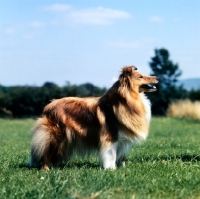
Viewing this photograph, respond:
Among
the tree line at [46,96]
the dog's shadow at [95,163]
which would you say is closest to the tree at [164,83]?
the tree line at [46,96]

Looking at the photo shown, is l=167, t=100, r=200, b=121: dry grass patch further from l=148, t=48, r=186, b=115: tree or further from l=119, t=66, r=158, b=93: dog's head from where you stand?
l=119, t=66, r=158, b=93: dog's head

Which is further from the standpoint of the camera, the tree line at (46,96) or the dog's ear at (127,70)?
the tree line at (46,96)

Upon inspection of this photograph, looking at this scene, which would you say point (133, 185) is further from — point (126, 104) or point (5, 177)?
point (126, 104)

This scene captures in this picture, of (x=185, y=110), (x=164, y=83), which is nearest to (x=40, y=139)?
(x=185, y=110)

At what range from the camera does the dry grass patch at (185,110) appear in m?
29.0

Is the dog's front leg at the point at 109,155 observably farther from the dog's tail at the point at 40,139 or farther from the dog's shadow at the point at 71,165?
the dog's tail at the point at 40,139

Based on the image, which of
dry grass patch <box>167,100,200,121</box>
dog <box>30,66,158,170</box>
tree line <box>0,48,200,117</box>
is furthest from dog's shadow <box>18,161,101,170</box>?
tree line <box>0,48,200,117</box>

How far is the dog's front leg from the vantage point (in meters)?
7.56

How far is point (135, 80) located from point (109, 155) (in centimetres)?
143

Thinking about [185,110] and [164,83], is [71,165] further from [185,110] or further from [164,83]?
[164,83]

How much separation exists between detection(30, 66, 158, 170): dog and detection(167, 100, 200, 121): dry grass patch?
2117 cm

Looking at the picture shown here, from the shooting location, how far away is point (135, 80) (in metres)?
7.69

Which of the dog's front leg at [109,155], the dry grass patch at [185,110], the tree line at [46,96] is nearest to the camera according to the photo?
the dog's front leg at [109,155]

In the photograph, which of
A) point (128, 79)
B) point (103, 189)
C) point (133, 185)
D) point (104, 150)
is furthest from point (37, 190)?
point (128, 79)
